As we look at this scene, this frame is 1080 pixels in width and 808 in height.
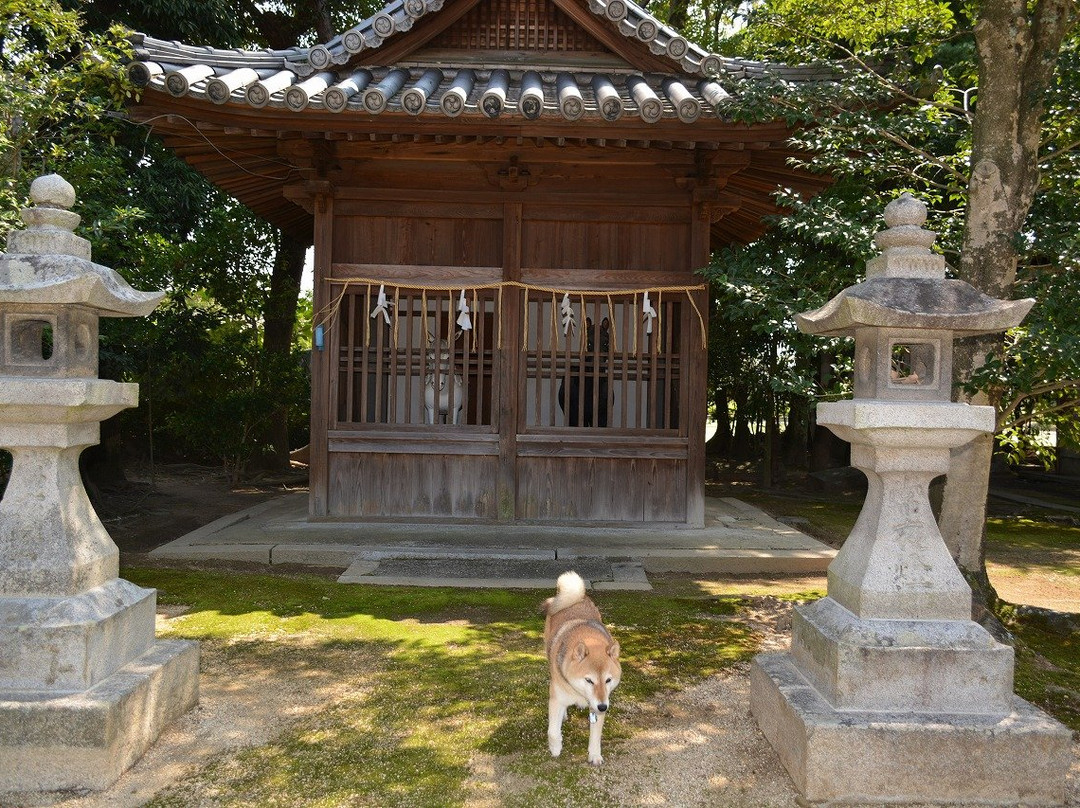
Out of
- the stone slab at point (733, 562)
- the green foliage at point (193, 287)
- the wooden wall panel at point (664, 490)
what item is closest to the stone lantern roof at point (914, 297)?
the stone slab at point (733, 562)

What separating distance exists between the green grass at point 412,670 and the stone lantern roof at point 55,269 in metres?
2.09

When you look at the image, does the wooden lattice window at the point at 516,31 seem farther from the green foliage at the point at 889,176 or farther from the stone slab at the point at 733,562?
the stone slab at the point at 733,562

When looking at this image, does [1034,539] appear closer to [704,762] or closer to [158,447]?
[704,762]

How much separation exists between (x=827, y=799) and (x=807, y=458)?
1598 centimetres

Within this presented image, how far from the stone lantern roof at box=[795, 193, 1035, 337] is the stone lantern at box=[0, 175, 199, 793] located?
3.30m

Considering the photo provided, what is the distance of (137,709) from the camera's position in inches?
133

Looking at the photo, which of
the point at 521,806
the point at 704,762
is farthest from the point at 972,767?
the point at 521,806

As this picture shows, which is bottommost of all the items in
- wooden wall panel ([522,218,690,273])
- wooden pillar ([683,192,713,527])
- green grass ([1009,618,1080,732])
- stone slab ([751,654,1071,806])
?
green grass ([1009,618,1080,732])

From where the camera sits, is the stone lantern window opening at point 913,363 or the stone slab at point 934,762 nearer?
the stone slab at point 934,762

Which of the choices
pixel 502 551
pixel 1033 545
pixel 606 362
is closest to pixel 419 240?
pixel 606 362

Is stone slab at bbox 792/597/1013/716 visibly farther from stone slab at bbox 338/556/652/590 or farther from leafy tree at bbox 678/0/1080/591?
stone slab at bbox 338/556/652/590

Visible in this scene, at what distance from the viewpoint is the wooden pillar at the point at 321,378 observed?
781 centimetres

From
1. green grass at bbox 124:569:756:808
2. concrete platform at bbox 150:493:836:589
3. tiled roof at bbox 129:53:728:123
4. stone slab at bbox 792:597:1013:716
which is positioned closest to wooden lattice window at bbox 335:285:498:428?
concrete platform at bbox 150:493:836:589

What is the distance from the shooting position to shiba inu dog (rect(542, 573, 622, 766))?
10.4ft
